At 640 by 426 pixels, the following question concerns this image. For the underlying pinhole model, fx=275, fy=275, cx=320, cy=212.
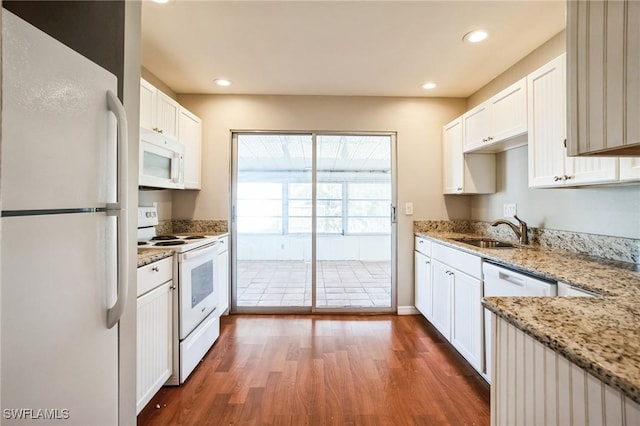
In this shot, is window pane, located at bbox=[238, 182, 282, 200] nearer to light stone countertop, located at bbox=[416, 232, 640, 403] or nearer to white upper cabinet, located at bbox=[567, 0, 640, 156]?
light stone countertop, located at bbox=[416, 232, 640, 403]

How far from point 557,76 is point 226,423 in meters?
2.80

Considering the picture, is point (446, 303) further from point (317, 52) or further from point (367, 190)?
point (317, 52)

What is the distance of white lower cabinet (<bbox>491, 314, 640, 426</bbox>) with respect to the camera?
19.9 inches

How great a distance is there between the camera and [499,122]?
7.30 ft

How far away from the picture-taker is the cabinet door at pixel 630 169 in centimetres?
125

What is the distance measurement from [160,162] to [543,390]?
99.1 inches

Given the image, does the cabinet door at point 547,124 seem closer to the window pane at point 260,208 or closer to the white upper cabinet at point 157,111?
the window pane at point 260,208

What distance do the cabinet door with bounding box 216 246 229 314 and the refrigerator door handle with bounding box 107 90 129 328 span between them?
1.64m

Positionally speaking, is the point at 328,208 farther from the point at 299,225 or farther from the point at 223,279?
the point at 223,279

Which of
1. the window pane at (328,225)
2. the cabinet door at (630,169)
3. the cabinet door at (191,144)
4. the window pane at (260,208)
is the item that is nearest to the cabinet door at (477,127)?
the cabinet door at (630,169)

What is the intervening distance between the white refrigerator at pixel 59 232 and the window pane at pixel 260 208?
7.74 feet

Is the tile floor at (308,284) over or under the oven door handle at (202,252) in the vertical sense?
under

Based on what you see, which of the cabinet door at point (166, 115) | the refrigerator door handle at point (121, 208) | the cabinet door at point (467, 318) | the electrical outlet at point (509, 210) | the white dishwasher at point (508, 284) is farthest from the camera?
the electrical outlet at point (509, 210)

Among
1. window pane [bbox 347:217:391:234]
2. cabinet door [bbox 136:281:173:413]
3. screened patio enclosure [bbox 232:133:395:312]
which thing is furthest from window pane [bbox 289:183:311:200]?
cabinet door [bbox 136:281:173:413]
